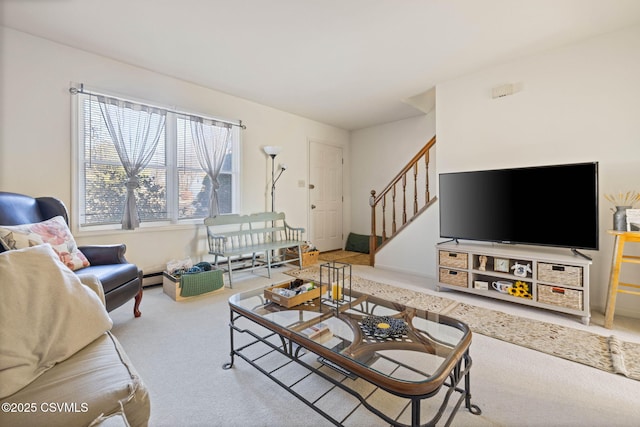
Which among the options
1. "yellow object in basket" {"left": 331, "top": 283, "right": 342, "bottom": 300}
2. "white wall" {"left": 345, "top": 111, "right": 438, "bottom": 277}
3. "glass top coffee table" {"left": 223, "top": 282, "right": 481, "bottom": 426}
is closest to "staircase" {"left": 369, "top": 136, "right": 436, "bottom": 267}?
"white wall" {"left": 345, "top": 111, "right": 438, "bottom": 277}

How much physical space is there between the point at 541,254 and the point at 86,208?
4.61 meters

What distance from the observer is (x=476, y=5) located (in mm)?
2133

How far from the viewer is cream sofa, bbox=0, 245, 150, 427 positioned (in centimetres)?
83

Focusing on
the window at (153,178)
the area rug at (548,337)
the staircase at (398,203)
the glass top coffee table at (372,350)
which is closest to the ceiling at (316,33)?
the window at (153,178)

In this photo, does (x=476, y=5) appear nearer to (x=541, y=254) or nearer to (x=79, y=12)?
→ (x=541, y=254)

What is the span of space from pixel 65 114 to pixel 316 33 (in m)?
2.59

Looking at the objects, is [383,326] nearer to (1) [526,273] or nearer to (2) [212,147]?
(1) [526,273]

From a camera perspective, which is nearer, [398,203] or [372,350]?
[372,350]

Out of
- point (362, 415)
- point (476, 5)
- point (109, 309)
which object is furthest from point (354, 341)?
point (476, 5)

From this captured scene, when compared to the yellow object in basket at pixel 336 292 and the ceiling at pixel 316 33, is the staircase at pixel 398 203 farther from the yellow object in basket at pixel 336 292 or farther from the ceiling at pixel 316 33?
the yellow object in basket at pixel 336 292

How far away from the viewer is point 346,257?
505cm

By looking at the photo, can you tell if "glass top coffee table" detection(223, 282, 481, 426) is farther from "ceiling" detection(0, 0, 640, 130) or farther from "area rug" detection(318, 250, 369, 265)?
"area rug" detection(318, 250, 369, 265)

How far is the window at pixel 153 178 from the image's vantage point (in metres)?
2.87

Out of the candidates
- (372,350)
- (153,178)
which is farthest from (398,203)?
(372,350)
